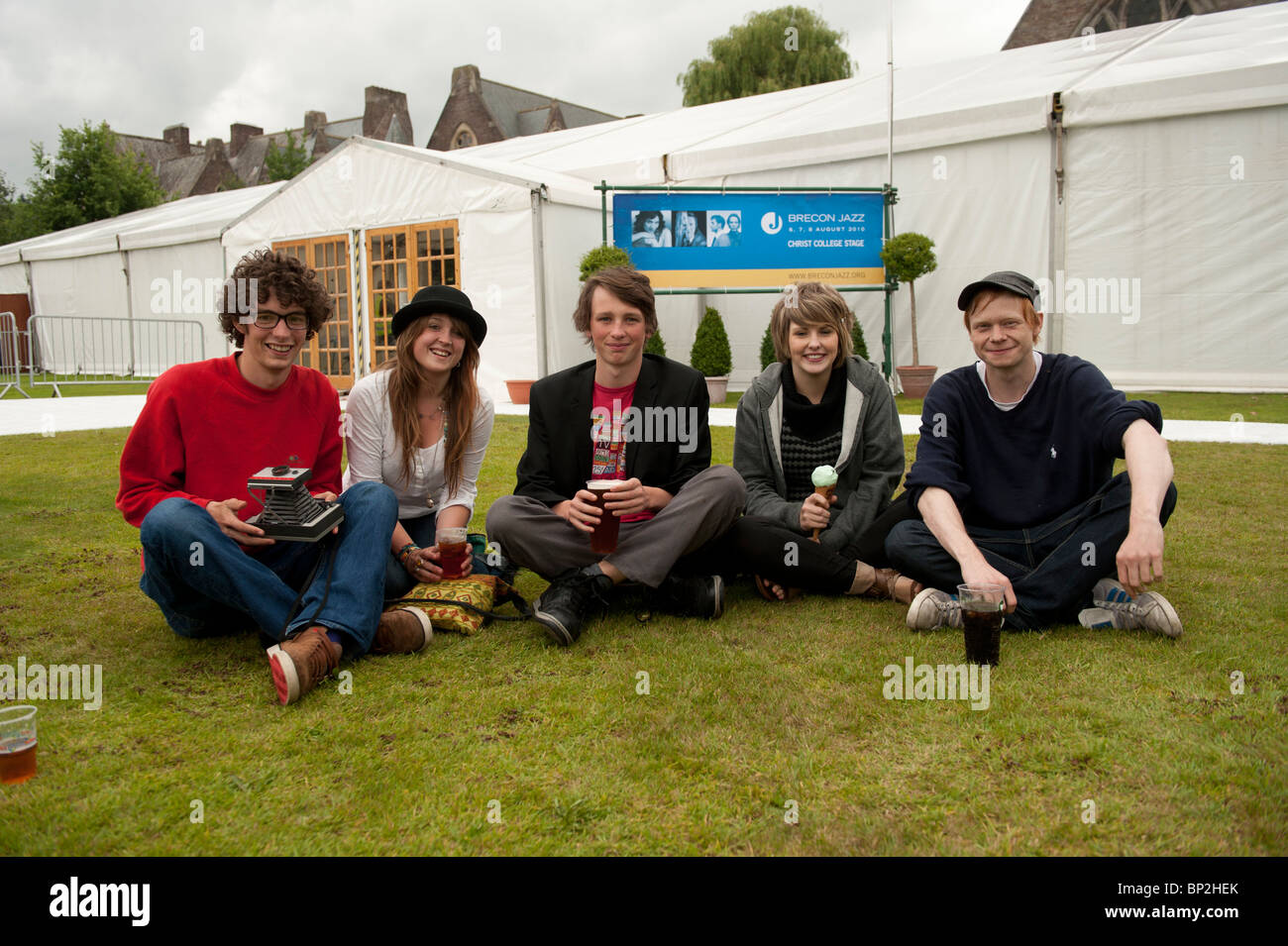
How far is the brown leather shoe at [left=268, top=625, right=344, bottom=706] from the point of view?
2494 millimetres

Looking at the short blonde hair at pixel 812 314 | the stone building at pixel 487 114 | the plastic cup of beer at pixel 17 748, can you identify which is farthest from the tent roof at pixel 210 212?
the stone building at pixel 487 114

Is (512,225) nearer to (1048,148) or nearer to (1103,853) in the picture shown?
(1048,148)

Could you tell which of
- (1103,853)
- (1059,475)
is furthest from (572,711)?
(1059,475)

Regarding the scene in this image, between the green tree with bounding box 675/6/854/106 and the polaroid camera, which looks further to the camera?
the green tree with bounding box 675/6/854/106

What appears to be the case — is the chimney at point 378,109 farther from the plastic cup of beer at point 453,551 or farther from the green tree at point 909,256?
the plastic cup of beer at point 453,551

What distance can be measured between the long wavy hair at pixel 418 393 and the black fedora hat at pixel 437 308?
2cm

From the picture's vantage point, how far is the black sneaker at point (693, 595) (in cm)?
331

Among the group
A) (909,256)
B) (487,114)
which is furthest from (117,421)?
(487,114)

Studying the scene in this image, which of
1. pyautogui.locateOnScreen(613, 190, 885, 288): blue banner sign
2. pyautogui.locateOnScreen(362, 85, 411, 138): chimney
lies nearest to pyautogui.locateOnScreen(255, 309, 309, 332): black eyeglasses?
pyautogui.locateOnScreen(613, 190, 885, 288): blue banner sign

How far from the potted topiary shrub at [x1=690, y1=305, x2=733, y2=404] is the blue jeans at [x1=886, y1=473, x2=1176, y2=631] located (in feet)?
27.0

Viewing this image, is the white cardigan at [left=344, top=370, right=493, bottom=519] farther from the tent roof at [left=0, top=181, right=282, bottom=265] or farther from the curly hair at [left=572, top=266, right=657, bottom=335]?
the tent roof at [left=0, top=181, right=282, bottom=265]

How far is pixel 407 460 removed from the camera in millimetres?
3426

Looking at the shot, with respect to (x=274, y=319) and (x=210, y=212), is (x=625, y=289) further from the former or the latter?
(x=210, y=212)
